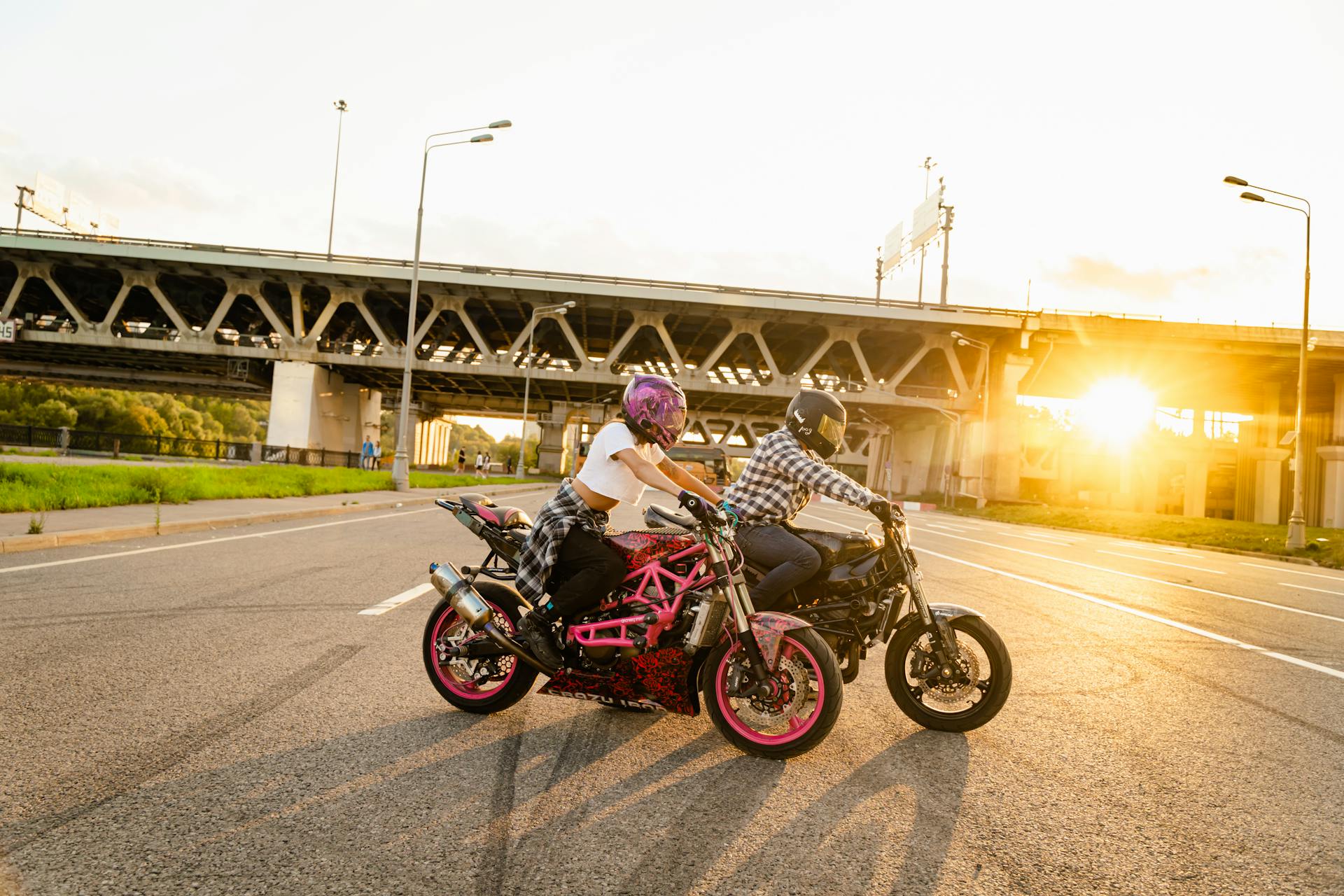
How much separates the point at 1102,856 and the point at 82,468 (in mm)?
17887

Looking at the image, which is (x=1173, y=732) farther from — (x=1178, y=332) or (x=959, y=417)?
(x=959, y=417)

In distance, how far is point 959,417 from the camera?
52844 mm

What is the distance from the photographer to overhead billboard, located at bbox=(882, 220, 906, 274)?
59.3m

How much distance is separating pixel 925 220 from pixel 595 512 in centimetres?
5449

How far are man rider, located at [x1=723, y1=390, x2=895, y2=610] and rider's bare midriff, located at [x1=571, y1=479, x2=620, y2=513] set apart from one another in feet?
1.95

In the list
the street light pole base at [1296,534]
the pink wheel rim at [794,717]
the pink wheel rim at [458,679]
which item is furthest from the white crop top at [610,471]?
the street light pole base at [1296,534]

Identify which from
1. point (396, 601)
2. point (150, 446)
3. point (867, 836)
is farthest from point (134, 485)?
point (150, 446)

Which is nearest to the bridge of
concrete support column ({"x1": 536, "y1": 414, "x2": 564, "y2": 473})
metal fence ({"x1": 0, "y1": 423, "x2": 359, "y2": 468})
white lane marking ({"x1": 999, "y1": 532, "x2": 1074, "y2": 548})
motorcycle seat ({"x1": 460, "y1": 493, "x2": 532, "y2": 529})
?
metal fence ({"x1": 0, "y1": 423, "x2": 359, "y2": 468})

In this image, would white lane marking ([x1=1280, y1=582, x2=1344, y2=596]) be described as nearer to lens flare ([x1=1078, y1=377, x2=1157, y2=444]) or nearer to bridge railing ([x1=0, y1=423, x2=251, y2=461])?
bridge railing ([x1=0, y1=423, x2=251, y2=461])

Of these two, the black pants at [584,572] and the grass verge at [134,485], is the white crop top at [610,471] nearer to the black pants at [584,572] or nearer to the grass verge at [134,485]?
the black pants at [584,572]

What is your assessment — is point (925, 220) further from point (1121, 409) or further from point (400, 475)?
point (400, 475)

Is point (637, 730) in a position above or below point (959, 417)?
below

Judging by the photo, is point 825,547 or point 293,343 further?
point 293,343

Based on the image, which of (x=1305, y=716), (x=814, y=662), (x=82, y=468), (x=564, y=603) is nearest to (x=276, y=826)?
(x=564, y=603)
